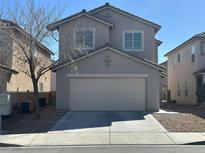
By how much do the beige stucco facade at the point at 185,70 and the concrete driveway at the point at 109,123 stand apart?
1152 centimetres

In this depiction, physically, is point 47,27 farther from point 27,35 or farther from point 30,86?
point 30,86

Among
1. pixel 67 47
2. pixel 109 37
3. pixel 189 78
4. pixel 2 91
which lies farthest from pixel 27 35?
pixel 189 78

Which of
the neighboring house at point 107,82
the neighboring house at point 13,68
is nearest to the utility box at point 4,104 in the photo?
the neighboring house at point 13,68

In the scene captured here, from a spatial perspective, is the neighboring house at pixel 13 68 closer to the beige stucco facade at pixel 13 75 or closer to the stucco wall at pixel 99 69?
the beige stucco facade at pixel 13 75

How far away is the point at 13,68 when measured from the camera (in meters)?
25.2

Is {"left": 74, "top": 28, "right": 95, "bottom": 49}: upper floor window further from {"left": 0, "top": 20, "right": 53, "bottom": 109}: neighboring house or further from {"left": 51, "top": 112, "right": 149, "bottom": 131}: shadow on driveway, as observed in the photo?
{"left": 51, "top": 112, "right": 149, "bottom": 131}: shadow on driveway

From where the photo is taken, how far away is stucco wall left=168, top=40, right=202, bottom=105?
34.7m

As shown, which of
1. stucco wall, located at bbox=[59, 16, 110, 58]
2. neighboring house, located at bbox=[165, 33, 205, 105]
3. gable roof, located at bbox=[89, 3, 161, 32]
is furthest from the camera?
neighboring house, located at bbox=[165, 33, 205, 105]

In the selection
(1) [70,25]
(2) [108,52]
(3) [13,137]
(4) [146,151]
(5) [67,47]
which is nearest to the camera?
(4) [146,151]

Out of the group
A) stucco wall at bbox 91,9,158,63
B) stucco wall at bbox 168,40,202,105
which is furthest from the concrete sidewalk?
stucco wall at bbox 168,40,202,105

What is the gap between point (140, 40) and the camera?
28250mm

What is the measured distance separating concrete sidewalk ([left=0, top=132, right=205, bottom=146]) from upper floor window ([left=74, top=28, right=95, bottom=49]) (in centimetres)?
1127

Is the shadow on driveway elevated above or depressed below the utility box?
below

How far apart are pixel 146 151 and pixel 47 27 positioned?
11155mm
